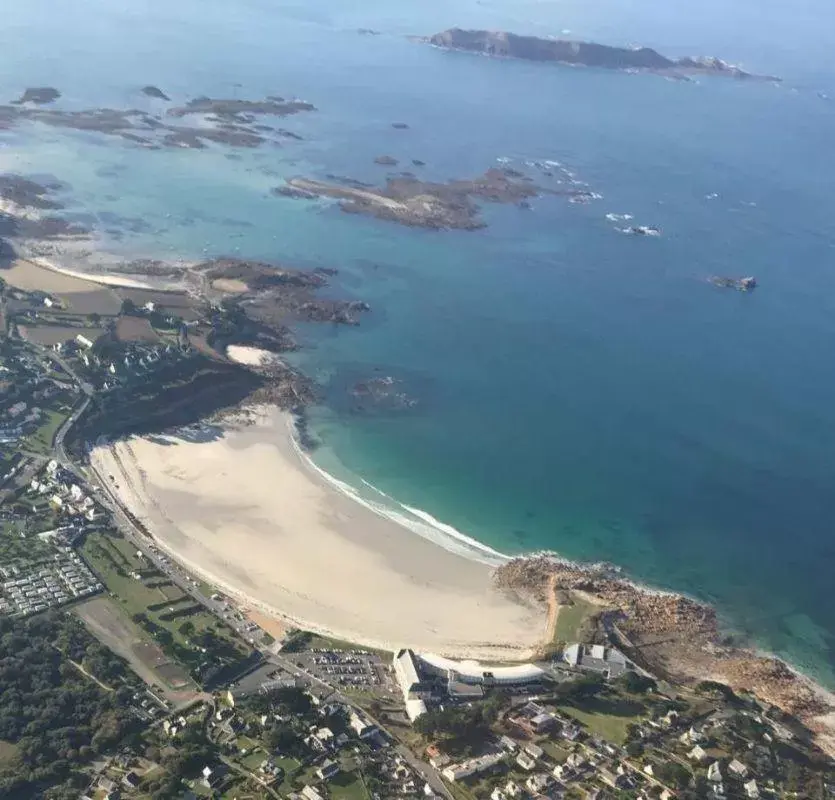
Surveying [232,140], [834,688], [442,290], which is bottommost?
[834,688]

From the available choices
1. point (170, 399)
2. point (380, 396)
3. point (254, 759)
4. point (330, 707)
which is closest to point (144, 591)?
point (330, 707)

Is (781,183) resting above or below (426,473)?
above

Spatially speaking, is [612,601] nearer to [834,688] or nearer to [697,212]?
[834,688]

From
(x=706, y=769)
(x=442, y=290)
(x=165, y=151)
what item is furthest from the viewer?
(x=165, y=151)

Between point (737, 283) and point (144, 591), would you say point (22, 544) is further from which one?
point (737, 283)

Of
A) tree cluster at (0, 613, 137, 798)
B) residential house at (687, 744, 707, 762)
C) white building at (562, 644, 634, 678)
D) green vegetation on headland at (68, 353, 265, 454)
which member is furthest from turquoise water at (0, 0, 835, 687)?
tree cluster at (0, 613, 137, 798)

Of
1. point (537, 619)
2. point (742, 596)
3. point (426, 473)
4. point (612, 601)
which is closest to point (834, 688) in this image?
point (742, 596)

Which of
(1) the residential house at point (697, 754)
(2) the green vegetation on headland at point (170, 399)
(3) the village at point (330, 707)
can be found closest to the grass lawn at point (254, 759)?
(3) the village at point (330, 707)
